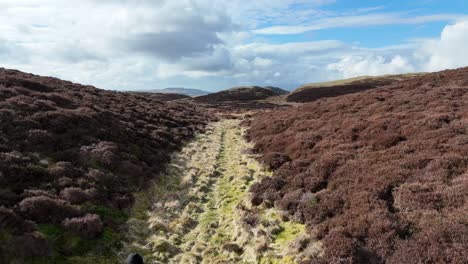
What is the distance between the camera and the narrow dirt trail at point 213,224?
465 inches

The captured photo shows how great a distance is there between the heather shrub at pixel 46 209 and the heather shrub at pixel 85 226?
0.45 metres

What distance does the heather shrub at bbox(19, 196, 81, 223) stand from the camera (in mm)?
12445

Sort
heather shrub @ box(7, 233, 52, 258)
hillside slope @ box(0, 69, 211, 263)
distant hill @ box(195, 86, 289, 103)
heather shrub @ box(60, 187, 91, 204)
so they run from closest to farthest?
heather shrub @ box(7, 233, 52, 258), hillside slope @ box(0, 69, 211, 263), heather shrub @ box(60, 187, 91, 204), distant hill @ box(195, 86, 289, 103)

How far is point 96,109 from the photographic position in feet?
98.7

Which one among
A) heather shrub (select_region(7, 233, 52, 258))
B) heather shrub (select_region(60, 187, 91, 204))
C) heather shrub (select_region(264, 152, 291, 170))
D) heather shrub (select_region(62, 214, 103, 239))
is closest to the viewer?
heather shrub (select_region(7, 233, 52, 258))

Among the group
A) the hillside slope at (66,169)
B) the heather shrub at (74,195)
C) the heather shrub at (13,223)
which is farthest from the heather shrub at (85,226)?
the heather shrub at (74,195)

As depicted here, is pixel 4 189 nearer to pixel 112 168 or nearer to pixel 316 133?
pixel 112 168

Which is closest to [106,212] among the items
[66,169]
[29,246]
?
[66,169]

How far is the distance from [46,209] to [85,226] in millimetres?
1648

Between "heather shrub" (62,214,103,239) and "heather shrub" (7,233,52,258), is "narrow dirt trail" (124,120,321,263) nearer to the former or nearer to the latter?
"heather shrub" (62,214,103,239)

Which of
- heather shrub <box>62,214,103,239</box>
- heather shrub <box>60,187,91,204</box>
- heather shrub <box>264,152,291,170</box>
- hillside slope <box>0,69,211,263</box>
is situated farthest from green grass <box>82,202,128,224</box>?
heather shrub <box>264,152,291,170</box>

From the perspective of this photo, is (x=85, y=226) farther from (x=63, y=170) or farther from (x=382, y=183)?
(x=382, y=183)

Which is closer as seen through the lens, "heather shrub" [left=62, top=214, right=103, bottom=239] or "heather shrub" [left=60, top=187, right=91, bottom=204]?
"heather shrub" [left=62, top=214, right=103, bottom=239]

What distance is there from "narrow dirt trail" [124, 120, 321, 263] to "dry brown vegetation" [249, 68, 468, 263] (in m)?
0.88
